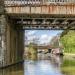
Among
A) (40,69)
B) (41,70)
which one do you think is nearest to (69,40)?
(40,69)

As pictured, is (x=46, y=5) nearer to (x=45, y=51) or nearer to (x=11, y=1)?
(x=11, y=1)

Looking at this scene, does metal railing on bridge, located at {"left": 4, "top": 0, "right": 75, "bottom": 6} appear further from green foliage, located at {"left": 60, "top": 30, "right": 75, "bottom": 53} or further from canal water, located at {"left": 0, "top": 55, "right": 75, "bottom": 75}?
green foliage, located at {"left": 60, "top": 30, "right": 75, "bottom": 53}

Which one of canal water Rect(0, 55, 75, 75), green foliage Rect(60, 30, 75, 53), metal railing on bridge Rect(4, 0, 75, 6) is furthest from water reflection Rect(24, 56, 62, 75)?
green foliage Rect(60, 30, 75, 53)

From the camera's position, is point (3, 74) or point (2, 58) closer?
point (3, 74)

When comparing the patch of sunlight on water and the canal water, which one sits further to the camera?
the canal water

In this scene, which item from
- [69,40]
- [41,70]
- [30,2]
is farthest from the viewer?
[69,40]

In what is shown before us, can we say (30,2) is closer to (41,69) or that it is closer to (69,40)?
(41,69)

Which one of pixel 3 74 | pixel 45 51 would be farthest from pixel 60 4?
pixel 45 51

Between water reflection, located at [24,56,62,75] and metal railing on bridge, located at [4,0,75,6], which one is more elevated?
metal railing on bridge, located at [4,0,75,6]

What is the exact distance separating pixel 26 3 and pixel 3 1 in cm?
283

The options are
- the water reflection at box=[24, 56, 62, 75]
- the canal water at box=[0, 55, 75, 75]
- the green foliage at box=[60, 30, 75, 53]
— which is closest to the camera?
the water reflection at box=[24, 56, 62, 75]

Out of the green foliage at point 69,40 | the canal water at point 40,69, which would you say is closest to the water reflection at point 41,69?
the canal water at point 40,69

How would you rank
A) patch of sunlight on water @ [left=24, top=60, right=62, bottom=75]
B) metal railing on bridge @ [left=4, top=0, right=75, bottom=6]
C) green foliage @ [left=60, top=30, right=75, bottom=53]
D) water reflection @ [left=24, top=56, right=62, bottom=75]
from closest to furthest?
patch of sunlight on water @ [left=24, top=60, right=62, bottom=75] → water reflection @ [left=24, top=56, right=62, bottom=75] → metal railing on bridge @ [left=4, top=0, right=75, bottom=6] → green foliage @ [left=60, top=30, right=75, bottom=53]

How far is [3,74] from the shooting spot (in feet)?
89.3
